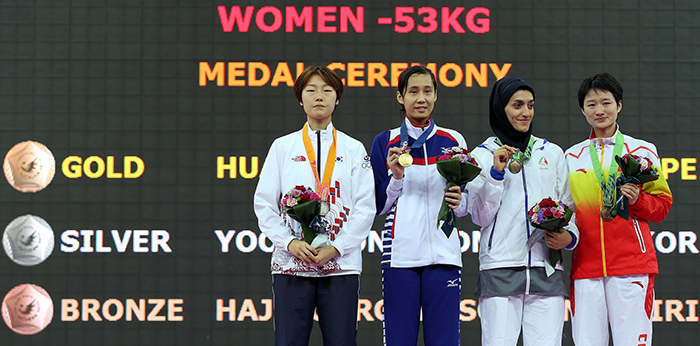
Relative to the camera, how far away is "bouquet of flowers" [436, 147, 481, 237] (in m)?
3.24

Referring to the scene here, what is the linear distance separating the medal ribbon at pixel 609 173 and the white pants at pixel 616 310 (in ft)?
1.34

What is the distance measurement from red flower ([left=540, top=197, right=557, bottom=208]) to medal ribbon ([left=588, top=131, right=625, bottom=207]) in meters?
0.46

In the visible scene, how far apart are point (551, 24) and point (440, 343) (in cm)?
286

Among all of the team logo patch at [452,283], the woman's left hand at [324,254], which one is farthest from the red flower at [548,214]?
the woman's left hand at [324,254]

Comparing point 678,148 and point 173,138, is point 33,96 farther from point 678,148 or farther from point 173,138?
point 678,148

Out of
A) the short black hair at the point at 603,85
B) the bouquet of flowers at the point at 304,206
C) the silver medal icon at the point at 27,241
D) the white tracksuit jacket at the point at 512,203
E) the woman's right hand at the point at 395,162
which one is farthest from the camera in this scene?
the silver medal icon at the point at 27,241

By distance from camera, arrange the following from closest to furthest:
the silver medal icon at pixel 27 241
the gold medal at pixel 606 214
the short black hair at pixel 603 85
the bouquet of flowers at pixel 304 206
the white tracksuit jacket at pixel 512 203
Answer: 1. the bouquet of flowers at pixel 304 206
2. the white tracksuit jacket at pixel 512 203
3. the gold medal at pixel 606 214
4. the short black hair at pixel 603 85
5. the silver medal icon at pixel 27 241

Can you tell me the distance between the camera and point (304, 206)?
10.5 ft

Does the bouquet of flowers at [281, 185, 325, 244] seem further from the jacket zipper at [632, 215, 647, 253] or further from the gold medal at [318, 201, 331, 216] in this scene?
the jacket zipper at [632, 215, 647, 253]

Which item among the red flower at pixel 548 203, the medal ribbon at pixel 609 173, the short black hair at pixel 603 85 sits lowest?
the red flower at pixel 548 203

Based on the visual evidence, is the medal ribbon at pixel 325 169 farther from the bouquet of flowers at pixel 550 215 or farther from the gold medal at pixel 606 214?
the gold medal at pixel 606 214

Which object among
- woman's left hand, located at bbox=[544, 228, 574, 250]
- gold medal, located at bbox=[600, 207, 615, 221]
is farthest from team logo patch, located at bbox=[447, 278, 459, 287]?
gold medal, located at bbox=[600, 207, 615, 221]

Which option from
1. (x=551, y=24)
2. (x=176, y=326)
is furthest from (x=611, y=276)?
(x=176, y=326)

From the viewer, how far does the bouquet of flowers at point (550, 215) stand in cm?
324
